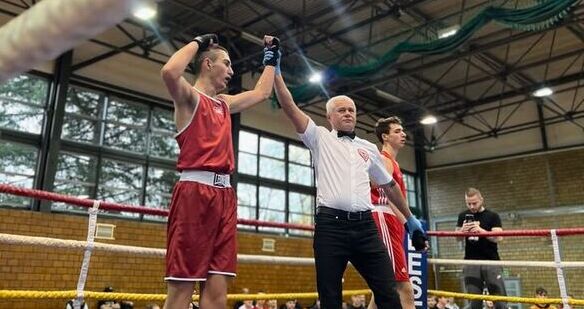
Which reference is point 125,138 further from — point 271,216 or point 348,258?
point 348,258

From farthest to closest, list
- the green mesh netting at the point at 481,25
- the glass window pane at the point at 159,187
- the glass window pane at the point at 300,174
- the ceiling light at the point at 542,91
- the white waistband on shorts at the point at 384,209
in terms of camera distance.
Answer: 1. the glass window pane at the point at 300,174
2. the ceiling light at the point at 542,91
3. the glass window pane at the point at 159,187
4. the green mesh netting at the point at 481,25
5. the white waistband on shorts at the point at 384,209

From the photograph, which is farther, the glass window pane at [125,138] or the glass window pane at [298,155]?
the glass window pane at [298,155]

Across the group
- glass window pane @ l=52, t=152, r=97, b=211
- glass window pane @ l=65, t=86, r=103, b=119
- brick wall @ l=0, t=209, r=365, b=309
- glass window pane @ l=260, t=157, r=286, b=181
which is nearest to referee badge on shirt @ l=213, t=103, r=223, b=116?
brick wall @ l=0, t=209, r=365, b=309

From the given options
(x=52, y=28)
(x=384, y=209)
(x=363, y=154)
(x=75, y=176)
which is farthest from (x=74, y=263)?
(x=52, y=28)

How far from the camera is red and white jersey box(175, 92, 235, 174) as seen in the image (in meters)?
1.99

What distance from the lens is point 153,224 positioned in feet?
32.3

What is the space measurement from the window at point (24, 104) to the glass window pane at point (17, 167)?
1.14 feet

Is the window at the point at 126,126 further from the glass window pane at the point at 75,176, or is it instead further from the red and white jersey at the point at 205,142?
the red and white jersey at the point at 205,142

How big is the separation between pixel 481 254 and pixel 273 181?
8.65m

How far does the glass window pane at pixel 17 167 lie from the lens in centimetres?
852

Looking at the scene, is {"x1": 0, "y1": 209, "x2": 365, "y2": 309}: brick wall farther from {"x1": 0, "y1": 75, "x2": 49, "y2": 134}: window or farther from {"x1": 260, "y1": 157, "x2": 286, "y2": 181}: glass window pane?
{"x1": 260, "y1": 157, "x2": 286, "y2": 181}: glass window pane

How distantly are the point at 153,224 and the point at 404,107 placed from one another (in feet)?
28.7

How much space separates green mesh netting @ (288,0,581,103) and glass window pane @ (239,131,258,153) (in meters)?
1.89

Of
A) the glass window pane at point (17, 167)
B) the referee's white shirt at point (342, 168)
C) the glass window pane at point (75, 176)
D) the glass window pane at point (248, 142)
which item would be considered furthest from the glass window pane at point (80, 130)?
the referee's white shirt at point (342, 168)
